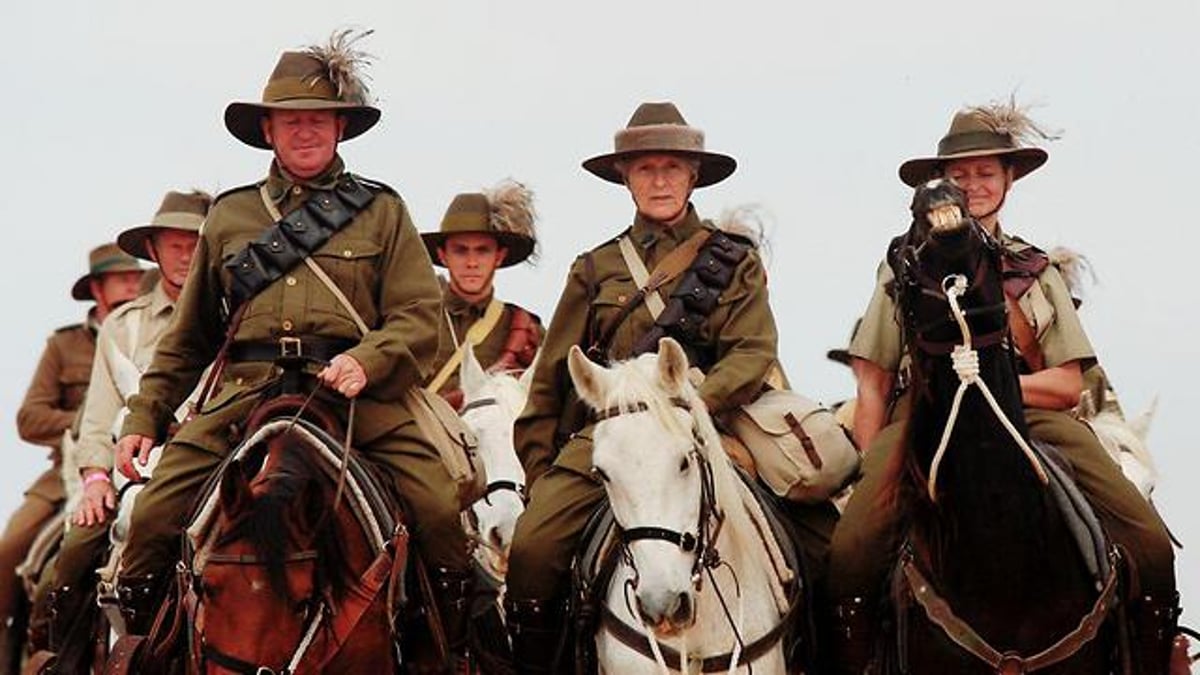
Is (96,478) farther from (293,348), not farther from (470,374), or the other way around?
(470,374)

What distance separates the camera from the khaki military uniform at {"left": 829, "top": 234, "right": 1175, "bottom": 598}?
43.7 feet

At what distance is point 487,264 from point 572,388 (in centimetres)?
603

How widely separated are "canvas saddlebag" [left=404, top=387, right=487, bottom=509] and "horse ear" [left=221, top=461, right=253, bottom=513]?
1838 mm

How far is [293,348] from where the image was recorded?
46.1 ft

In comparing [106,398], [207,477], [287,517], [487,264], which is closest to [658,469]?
[287,517]

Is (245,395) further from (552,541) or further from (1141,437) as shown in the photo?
(1141,437)

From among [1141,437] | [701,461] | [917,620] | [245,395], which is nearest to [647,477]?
[701,461]

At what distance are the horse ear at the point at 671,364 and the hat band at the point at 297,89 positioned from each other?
A: 8.43ft

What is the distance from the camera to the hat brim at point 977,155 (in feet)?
49.0

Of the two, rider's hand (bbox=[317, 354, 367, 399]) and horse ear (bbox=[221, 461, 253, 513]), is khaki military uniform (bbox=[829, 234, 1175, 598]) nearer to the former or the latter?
rider's hand (bbox=[317, 354, 367, 399])

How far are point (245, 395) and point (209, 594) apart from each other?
190cm

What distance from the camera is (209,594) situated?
12.5 metres

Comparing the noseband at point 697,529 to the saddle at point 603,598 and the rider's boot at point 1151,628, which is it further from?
the rider's boot at point 1151,628

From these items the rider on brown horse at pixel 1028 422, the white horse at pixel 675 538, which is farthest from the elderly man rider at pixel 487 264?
the white horse at pixel 675 538
